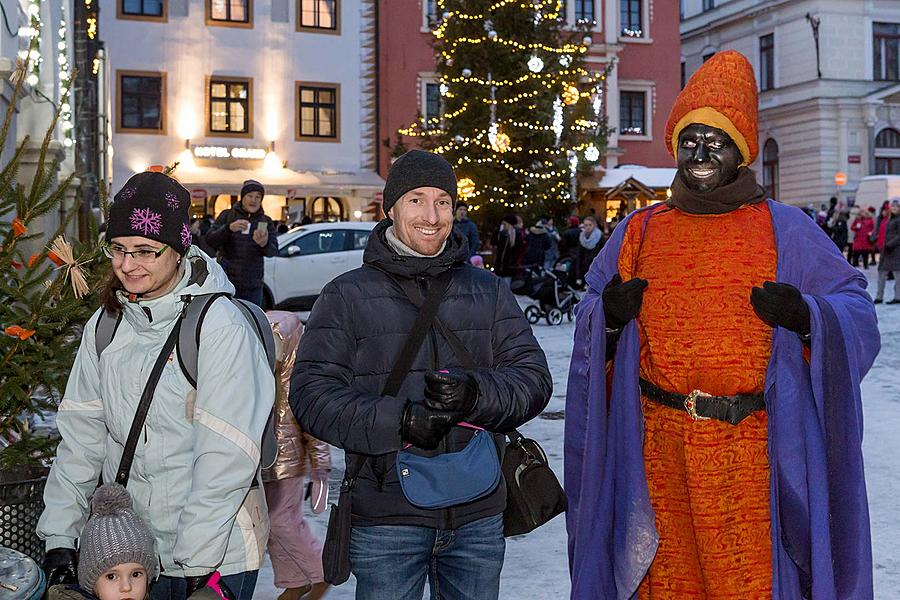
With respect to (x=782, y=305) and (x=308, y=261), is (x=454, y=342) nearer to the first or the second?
(x=782, y=305)

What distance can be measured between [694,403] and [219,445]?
4.87 ft

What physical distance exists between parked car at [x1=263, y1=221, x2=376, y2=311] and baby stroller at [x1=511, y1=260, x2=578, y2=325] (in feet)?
8.51

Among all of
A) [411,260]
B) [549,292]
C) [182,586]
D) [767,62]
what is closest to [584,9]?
[767,62]

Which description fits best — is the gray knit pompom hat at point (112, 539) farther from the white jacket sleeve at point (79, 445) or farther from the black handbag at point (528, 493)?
the black handbag at point (528, 493)

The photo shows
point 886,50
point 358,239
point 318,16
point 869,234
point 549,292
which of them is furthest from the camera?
point 886,50

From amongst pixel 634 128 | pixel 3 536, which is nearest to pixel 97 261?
pixel 3 536

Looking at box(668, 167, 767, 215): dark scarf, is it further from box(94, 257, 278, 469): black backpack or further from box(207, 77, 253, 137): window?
box(207, 77, 253, 137): window

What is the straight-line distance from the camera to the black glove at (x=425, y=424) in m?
2.89

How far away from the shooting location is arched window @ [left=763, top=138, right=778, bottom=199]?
159 ft

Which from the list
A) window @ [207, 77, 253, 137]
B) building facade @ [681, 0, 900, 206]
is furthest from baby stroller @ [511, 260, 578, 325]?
building facade @ [681, 0, 900, 206]

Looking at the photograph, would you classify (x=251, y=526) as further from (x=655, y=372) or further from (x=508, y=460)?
(x=655, y=372)

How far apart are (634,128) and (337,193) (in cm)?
1073

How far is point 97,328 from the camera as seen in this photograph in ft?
10.5

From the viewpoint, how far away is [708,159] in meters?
3.75
